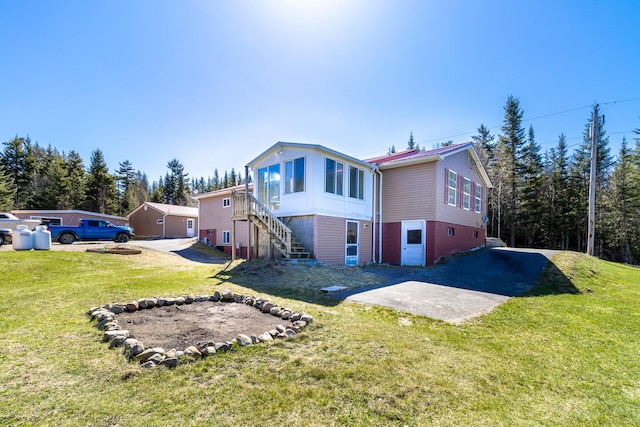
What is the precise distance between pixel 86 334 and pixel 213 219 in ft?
63.7

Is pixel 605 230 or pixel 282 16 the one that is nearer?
pixel 282 16

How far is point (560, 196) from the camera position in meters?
29.3

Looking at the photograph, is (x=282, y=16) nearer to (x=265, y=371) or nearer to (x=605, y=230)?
(x=265, y=371)

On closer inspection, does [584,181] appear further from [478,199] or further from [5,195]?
[5,195]

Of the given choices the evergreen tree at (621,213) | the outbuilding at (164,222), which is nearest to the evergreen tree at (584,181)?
the evergreen tree at (621,213)

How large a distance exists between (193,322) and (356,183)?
10.3 meters

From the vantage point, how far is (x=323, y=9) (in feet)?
29.8

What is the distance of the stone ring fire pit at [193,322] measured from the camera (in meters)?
3.59

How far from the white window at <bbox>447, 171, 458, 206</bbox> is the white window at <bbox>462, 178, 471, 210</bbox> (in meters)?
1.15

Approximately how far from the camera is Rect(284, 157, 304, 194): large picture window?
12578mm

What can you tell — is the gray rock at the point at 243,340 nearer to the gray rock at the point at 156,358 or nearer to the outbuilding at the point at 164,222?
the gray rock at the point at 156,358

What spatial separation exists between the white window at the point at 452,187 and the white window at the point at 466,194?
1.15 m

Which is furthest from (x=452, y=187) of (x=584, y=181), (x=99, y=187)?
(x=99, y=187)

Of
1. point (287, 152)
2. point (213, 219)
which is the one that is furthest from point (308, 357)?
point (213, 219)
